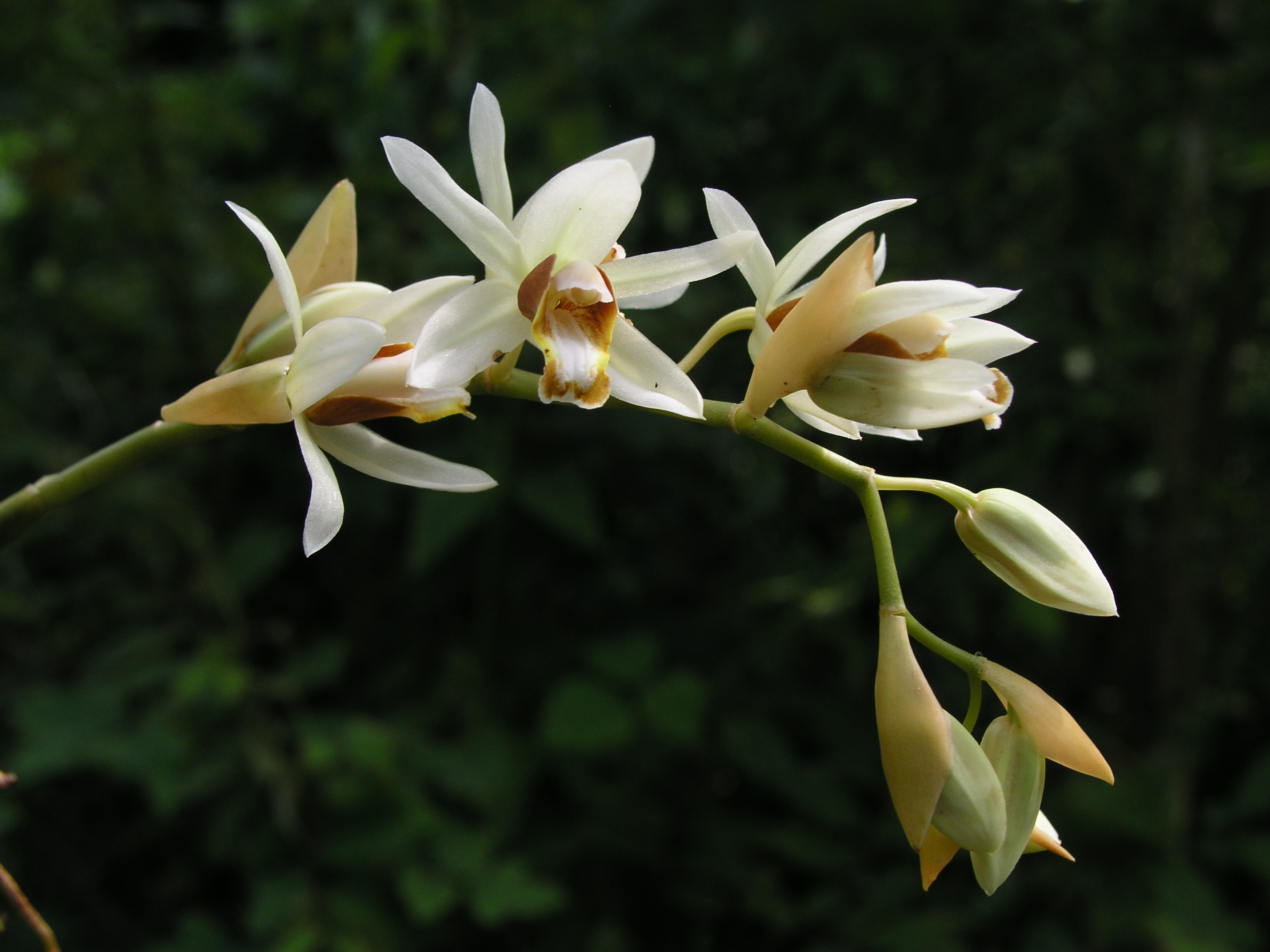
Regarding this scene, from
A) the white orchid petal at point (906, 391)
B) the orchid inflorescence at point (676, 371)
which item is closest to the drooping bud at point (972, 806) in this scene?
the orchid inflorescence at point (676, 371)

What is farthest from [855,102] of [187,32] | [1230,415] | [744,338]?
[187,32]

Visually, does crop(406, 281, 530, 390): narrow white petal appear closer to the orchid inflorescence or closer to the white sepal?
the orchid inflorescence

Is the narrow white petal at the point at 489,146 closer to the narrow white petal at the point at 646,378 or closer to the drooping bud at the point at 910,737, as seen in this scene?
the narrow white petal at the point at 646,378

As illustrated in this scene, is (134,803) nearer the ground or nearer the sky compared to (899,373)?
nearer the ground

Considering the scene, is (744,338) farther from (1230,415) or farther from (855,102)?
(1230,415)

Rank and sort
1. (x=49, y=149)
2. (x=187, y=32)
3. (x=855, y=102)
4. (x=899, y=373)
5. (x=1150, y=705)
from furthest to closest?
(x=187, y=32) → (x=1150, y=705) → (x=855, y=102) → (x=49, y=149) → (x=899, y=373)

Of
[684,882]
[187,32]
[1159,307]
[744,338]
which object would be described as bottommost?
[684,882]
